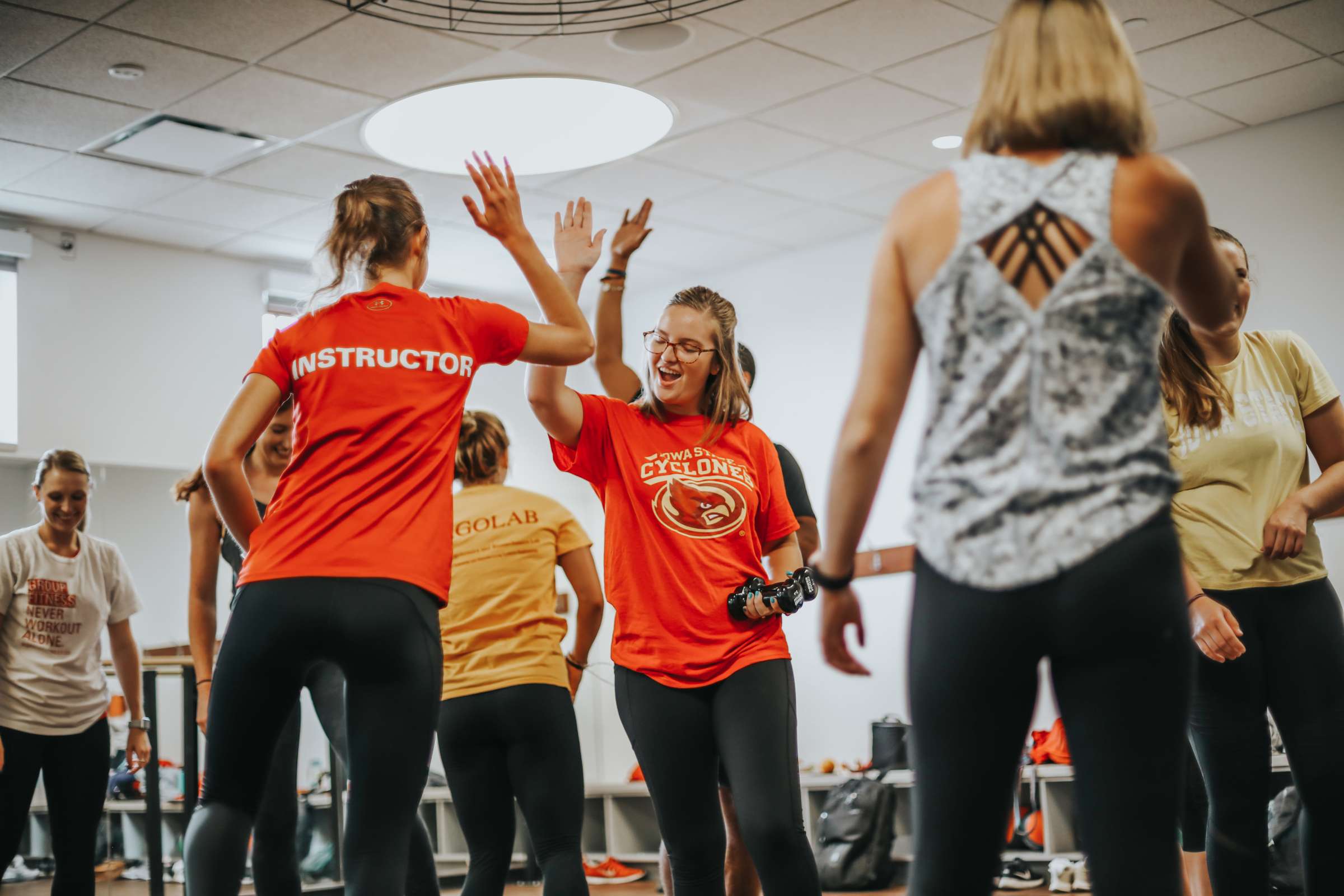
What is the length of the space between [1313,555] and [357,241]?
173 cm

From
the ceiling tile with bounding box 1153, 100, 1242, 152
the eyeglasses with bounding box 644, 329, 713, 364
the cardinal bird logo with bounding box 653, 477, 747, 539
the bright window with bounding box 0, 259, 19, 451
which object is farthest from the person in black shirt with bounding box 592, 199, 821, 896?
the bright window with bounding box 0, 259, 19, 451

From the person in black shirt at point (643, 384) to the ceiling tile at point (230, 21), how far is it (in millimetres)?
1803

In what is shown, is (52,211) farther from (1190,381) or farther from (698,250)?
(1190,381)

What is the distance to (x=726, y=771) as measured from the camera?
2.33 metres

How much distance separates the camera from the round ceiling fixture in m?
4.39

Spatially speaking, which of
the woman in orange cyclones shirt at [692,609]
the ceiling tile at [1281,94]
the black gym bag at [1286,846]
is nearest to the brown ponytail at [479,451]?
the woman in orange cyclones shirt at [692,609]

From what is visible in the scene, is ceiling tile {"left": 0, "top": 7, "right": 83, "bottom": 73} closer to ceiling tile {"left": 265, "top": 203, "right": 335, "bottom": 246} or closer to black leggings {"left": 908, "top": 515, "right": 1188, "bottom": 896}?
ceiling tile {"left": 265, "top": 203, "right": 335, "bottom": 246}

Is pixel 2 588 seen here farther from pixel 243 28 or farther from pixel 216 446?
pixel 216 446

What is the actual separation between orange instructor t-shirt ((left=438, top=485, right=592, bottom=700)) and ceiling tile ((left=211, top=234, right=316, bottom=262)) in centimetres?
408

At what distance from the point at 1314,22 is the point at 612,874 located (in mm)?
4504

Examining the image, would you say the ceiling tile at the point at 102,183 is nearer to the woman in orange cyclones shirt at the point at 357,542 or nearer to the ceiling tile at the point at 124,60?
the ceiling tile at the point at 124,60

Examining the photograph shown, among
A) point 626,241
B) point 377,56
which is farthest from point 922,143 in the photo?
Result: point 626,241

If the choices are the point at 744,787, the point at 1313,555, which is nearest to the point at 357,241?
the point at 744,787

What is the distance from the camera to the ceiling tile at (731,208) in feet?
20.3
